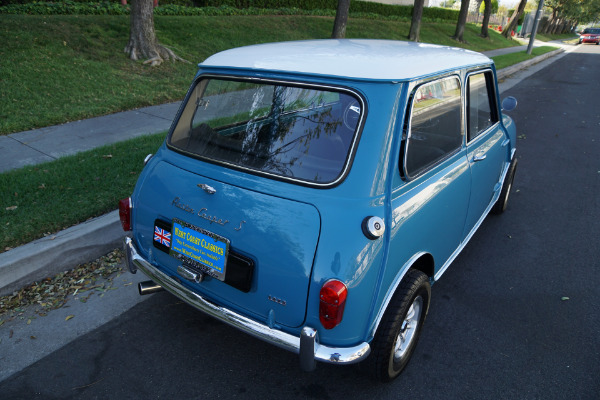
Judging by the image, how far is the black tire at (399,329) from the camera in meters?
2.41

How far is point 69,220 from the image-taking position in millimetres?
3930

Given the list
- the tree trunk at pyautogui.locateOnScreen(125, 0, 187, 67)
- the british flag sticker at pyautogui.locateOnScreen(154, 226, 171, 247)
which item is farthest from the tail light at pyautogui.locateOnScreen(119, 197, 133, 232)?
the tree trunk at pyautogui.locateOnScreen(125, 0, 187, 67)

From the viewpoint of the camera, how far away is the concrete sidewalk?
3.38m

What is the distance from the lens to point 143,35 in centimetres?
974

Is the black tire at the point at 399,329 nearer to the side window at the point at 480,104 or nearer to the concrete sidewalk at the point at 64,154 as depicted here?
the side window at the point at 480,104

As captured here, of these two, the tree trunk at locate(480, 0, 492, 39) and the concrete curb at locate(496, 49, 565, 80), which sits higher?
the tree trunk at locate(480, 0, 492, 39)

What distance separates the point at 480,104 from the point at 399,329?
2.26 metres

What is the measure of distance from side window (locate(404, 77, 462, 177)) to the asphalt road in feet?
4.20

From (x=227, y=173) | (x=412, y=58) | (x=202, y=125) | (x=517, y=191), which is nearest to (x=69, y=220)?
(x=202, y=125)

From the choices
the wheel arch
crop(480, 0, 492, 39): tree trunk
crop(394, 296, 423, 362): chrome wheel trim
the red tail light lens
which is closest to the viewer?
the red tail light lens

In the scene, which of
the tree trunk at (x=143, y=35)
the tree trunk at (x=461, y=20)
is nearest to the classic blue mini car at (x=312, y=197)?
the tree trunk at (x=143, y=35)

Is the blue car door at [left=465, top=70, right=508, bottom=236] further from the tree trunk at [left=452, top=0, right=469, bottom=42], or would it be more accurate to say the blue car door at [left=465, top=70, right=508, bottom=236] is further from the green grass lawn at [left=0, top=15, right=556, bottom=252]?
the tree trunk at [left=452, top=0, right=469, bottom=42]

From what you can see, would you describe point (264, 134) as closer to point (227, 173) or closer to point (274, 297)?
point (227, 173)

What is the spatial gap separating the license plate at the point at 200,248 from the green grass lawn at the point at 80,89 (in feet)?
6.21
